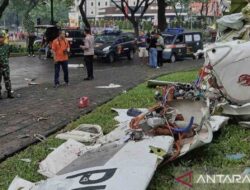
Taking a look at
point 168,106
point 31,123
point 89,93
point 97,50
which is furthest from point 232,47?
point 97,50

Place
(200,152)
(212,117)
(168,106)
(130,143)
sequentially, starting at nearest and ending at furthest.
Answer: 1. (130,143)
2. (200,152)
3. (168,106)
4. (212,117)

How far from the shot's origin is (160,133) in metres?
7.27

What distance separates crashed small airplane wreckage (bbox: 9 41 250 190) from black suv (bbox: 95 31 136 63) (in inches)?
713

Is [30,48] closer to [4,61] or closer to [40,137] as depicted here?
[4,61]

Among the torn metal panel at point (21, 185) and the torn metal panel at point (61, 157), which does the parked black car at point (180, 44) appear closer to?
the torn metal panel at point (61, 157)

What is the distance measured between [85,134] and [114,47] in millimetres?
20867

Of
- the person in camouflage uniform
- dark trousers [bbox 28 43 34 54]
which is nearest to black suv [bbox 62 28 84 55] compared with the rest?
dark trousers [bbox 28 43 34 54]

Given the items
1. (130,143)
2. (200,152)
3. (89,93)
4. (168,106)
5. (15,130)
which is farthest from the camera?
(89,93)

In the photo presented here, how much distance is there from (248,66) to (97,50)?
783 inches

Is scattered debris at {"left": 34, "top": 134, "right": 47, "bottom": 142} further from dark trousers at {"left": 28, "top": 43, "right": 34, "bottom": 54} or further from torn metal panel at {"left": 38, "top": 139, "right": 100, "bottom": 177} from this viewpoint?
dark trousers at {"left": 28, "top": 43, "right": 34, "bottom": 54}

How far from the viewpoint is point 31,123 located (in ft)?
34.4

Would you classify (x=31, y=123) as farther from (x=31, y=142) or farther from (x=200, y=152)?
(x=200, y=152)

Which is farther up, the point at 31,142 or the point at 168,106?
the point at 168,106

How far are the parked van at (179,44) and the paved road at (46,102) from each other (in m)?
5.80
